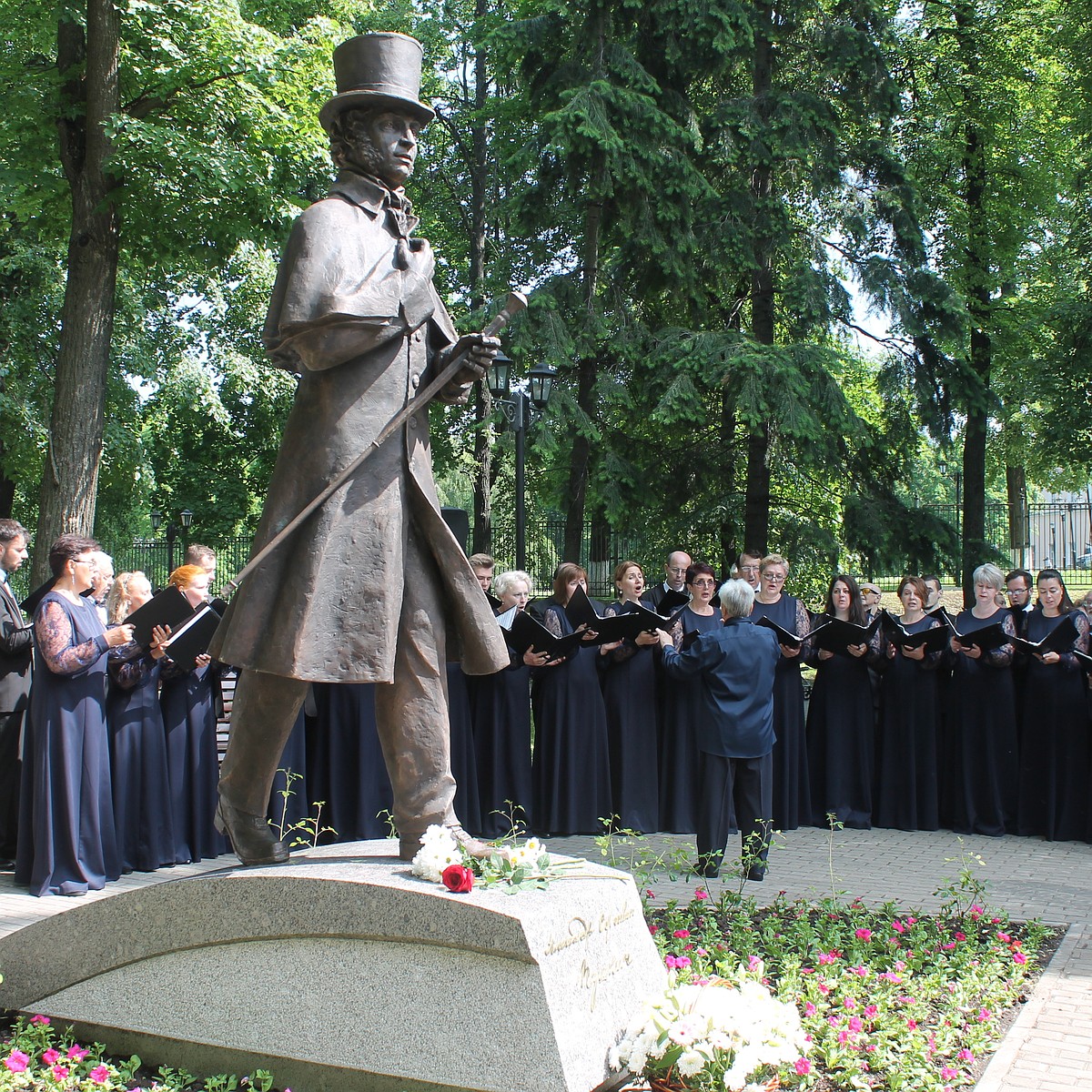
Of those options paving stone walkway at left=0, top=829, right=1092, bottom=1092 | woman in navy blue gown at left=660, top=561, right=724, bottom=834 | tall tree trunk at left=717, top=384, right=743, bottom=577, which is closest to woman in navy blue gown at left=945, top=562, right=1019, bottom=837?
paving stone walkway at left=0, top=829, right=1092, bottom=1092

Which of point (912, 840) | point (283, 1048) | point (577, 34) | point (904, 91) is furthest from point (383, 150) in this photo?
point (904, 91)

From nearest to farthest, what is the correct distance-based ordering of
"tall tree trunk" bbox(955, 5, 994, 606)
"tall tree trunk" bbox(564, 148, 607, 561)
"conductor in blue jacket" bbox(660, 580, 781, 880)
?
"conductor in blue jacket" bbox(660, 580, 781, 880), "tall tree trunk" bbox(564, 148, 607, 561), "tall tree trunk" bbox(955, 5, 994, 606)

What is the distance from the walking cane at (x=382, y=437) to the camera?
4.53 metres

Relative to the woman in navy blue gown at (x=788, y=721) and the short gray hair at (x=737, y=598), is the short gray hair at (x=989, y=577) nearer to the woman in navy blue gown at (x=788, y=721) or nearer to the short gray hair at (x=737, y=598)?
the woman in navy blue gown at (x=788, y=721)

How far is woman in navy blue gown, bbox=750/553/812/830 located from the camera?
31.9 feet

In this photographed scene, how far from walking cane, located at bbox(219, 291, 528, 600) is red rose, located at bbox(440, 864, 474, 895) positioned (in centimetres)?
127

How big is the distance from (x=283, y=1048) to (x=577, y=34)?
14.2 metres

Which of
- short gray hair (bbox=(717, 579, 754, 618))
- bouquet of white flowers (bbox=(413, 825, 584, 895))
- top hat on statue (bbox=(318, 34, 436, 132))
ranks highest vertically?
top hat on statue (bbox=(318, 34, 436, 132))

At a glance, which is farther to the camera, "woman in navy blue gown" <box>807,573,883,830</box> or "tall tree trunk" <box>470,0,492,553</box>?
"tall tree trunk" <box>470,0,492,553</box>

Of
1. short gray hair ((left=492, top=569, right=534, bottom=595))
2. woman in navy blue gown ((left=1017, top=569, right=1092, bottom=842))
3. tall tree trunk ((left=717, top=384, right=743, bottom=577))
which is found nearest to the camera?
woman in navy blue gown ((left=1017, top=569, right=1092, bottom=842))

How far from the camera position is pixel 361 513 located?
15.2 feet

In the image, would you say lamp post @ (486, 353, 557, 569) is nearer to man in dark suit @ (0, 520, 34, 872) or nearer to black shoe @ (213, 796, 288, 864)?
man in dark suit @ (0, 520, 34, 872)

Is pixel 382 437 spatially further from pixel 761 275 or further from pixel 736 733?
pixel 761 275

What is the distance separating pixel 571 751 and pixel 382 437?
16.9 ft
